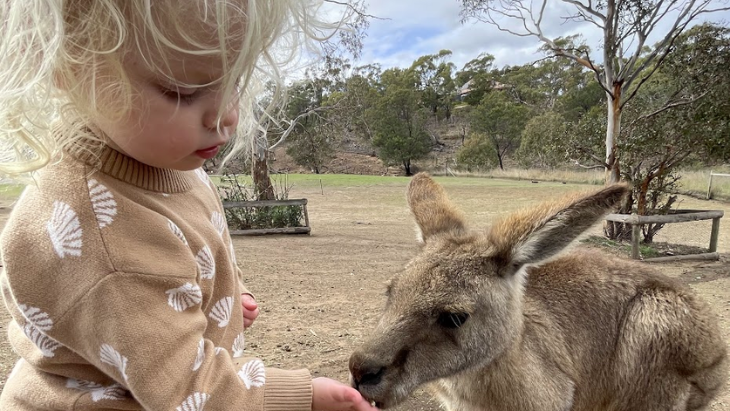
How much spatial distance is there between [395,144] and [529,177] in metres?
14.8

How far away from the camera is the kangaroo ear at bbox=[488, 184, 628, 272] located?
1813mm

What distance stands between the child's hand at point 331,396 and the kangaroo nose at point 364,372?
34 centimetres

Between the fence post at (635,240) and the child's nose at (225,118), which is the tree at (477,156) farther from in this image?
the child's nose at (225,118)

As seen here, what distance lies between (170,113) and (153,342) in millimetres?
489

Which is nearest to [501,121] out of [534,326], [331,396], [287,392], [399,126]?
[399,126]

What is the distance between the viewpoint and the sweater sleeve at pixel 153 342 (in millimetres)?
989

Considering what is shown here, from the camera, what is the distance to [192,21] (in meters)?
0.99

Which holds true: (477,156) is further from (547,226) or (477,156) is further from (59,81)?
(59,81)

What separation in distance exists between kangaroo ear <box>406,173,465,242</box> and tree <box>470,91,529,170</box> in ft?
134

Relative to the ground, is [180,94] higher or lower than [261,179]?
higher

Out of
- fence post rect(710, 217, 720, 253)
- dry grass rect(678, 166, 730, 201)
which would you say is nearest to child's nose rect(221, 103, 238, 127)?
fence post rect(710, 217, 720, 253)

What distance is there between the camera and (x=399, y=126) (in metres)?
44.1

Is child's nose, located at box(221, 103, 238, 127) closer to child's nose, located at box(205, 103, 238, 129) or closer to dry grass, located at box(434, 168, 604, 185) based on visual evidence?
child's nose, located at box(205, 103, 238, 129)

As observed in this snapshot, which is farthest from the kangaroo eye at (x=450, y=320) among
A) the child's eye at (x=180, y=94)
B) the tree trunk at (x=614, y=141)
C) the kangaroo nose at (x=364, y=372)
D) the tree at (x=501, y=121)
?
the tree at (x=501, y=121)
